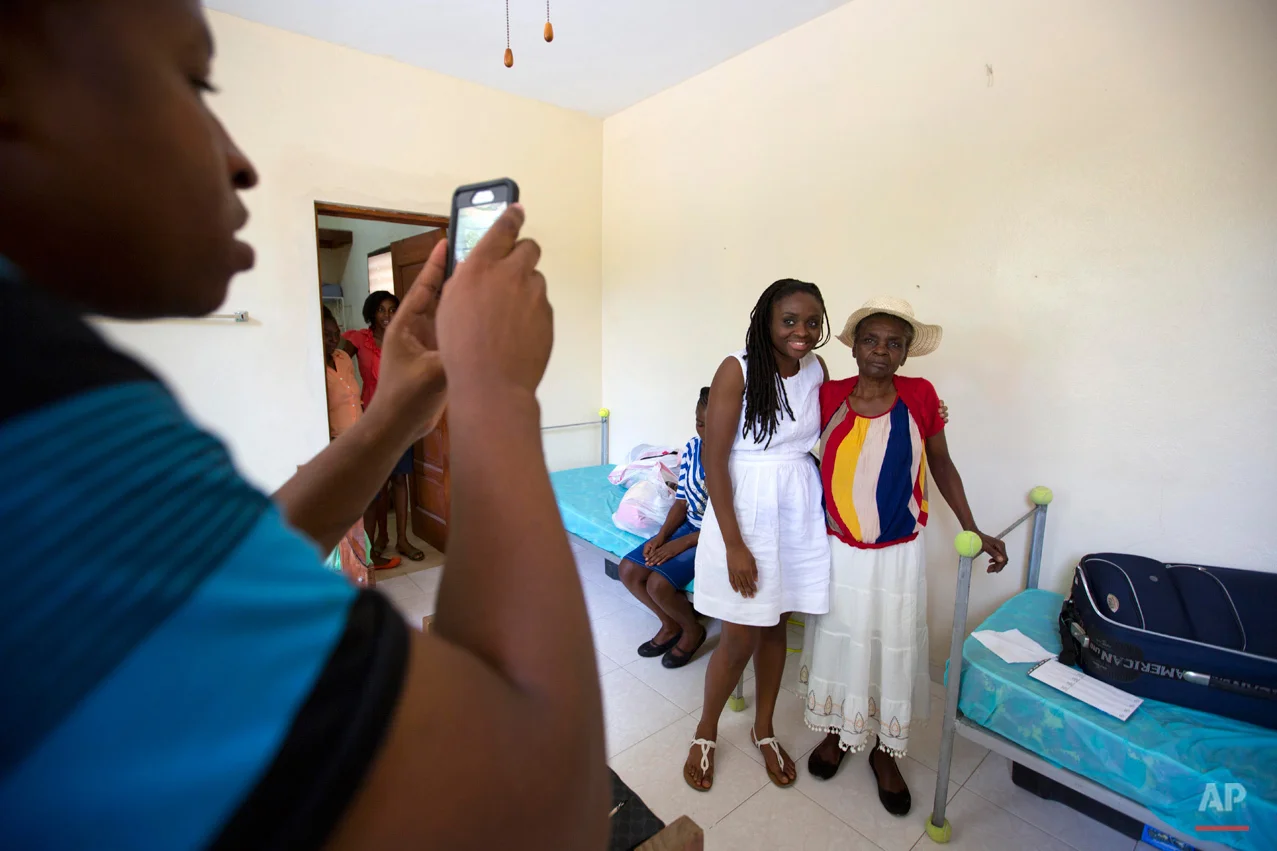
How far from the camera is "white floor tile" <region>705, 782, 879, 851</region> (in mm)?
1732

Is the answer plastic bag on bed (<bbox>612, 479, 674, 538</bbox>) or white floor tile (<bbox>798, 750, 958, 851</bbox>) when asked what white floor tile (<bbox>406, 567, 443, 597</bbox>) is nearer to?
plastic bag on bed (<bbox>612, 479, 674, 538</bbox>)

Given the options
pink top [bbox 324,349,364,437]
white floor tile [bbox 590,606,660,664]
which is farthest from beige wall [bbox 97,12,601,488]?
white floor tile [bbox 590,606,660,664]

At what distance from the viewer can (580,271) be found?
13.4 feet

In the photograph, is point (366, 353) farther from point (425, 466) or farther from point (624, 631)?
point (624, 631)

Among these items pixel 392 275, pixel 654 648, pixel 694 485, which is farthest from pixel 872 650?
pixel 392 275

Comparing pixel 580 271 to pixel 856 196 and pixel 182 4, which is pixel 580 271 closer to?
pixel 856 196

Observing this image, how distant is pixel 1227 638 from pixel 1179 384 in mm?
825

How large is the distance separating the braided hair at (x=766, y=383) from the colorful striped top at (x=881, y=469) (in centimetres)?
21

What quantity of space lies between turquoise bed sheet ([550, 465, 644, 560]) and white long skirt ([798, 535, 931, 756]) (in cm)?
105

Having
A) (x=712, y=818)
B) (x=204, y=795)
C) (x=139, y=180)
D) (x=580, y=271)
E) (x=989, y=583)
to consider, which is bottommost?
(x=712, y=818)

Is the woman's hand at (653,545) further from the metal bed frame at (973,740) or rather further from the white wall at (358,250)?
the white wall at (358,250)

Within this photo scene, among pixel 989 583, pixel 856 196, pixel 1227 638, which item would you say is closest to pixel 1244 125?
pixel 856 196

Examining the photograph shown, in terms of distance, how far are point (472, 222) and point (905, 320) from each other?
159cm

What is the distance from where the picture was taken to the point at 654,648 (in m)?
2.71
